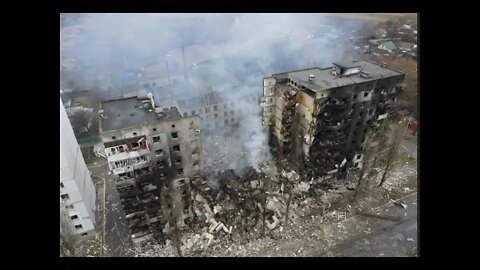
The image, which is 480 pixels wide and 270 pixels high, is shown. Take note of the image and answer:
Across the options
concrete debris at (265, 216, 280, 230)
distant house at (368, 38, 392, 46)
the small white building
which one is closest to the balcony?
concrete debris at (265, 216, 280, 230)

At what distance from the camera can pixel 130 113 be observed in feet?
64.8

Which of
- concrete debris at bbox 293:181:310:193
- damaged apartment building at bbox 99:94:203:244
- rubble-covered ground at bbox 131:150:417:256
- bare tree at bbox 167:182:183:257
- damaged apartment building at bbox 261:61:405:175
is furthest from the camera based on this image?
concrete debris at bbox 293:181:310:193

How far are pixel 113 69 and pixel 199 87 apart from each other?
13084 mm

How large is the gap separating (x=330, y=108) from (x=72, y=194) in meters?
18.5

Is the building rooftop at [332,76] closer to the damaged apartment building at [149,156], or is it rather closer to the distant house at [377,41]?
the damaged apartment building at [149,156]

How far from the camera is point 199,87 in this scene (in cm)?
3716

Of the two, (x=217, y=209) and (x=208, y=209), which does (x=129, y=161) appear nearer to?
(x=208, y=209)

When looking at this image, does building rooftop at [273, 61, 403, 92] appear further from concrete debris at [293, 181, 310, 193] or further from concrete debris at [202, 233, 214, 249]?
concrete debris at [202, 233, 214, 249]

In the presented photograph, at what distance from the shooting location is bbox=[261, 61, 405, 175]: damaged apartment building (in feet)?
74.8

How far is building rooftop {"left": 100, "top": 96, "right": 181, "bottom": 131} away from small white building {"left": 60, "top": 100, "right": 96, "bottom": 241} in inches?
126

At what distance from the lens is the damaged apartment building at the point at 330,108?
2281 cm

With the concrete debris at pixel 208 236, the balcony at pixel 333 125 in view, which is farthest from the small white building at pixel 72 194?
the balcony at pixel 333 125

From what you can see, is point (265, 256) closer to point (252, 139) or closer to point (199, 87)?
point (252, 139)

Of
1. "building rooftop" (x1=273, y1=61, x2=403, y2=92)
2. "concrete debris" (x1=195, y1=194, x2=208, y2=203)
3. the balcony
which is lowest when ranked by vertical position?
"concrete debris" (x1=195, y1=194, x2=208, y2=203)
